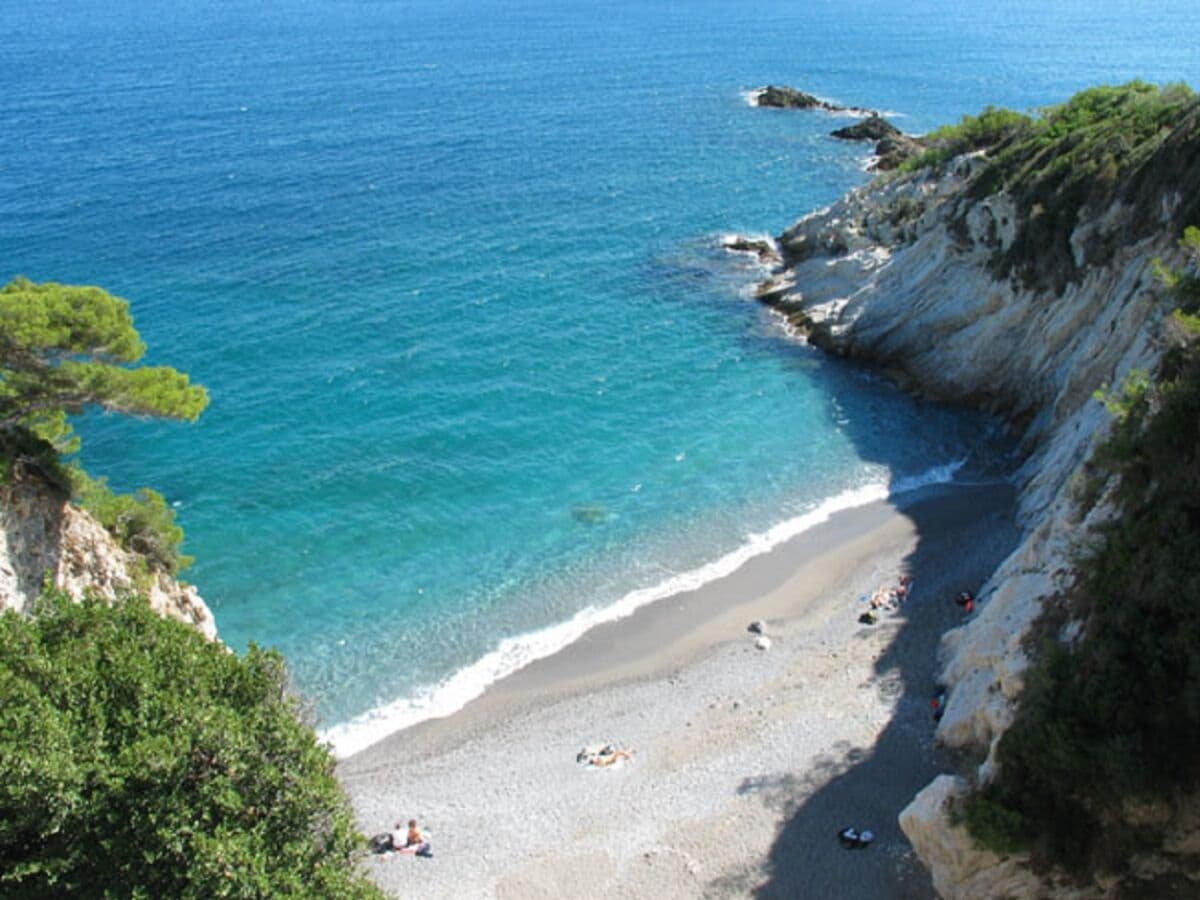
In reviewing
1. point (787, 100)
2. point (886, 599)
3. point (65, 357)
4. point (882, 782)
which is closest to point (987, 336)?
point (886, 599)

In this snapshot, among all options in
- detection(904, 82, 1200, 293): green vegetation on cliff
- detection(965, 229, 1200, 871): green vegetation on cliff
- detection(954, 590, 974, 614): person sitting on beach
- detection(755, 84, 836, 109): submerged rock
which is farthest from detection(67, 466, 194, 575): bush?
detection(755, 84, 836, 109): submerged rock

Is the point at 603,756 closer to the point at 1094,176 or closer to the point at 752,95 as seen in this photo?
the point at 1094,176

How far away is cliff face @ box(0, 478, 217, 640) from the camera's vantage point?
82.9 ft

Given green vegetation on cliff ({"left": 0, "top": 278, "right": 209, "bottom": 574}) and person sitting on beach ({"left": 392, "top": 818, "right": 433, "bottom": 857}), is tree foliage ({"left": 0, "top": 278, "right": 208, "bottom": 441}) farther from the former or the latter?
person sitting on beach ({"left": 392, "top": 818, "right": 433, "bottom": 857})

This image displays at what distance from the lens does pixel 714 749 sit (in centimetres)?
2900

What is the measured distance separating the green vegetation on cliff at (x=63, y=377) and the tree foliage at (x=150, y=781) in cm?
863

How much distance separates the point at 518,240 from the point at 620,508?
110 ft

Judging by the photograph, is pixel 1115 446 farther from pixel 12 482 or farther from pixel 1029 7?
pixel 1029 7

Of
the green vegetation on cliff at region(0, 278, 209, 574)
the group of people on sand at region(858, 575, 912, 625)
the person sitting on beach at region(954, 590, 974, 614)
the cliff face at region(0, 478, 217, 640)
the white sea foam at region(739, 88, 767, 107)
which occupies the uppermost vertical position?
the white sea foam at region(739, 88, 767, 107)

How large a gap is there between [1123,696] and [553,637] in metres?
20.7

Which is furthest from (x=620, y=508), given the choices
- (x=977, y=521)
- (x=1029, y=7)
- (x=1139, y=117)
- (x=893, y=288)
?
(x=1029, y=7)

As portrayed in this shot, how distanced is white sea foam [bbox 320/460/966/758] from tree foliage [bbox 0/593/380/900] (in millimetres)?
8281

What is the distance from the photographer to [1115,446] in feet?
73.0

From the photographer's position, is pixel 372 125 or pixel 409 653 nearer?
pixel 409 653
